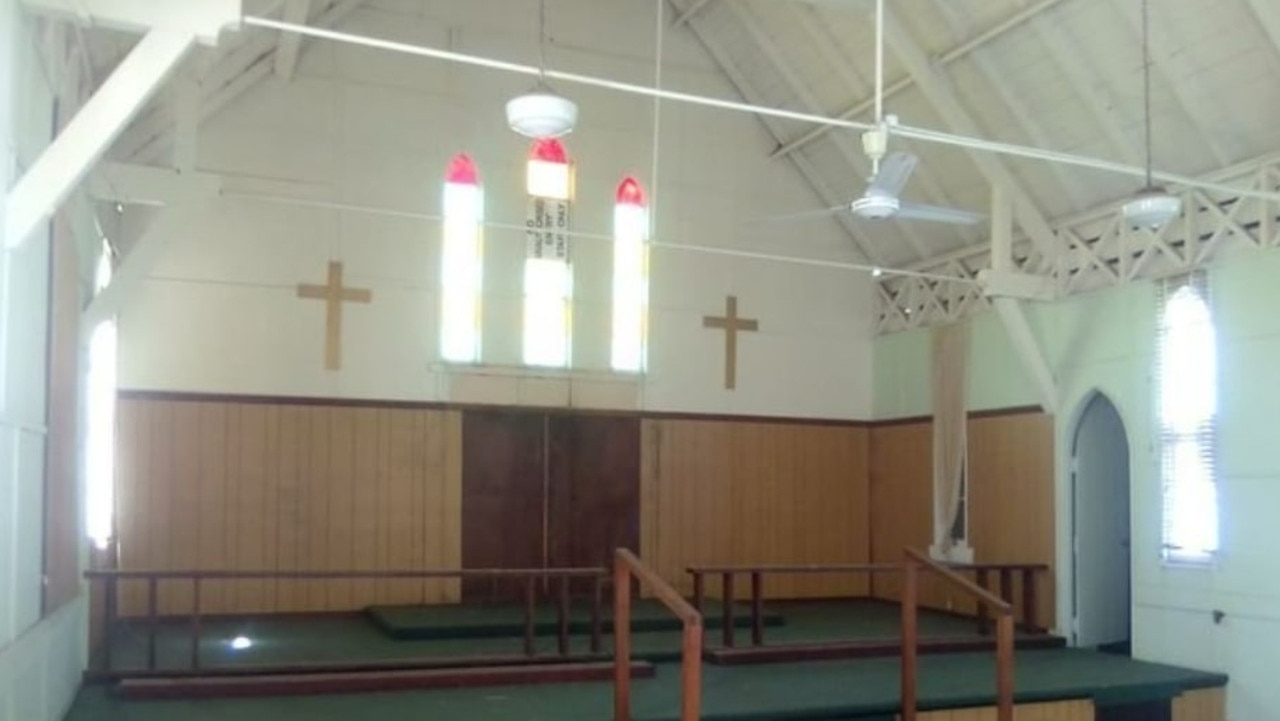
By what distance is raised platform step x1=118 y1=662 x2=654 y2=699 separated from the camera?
25.6 ft

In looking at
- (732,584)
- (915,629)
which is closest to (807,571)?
(732,584)

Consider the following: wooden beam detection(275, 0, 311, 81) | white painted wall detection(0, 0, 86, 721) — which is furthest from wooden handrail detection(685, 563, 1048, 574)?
wooden beam detection(275, 0, 311, 81)

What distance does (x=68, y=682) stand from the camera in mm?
7469

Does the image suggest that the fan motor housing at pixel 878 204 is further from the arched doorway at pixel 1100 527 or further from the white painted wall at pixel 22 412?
the arched doorway at pixel 1100 527

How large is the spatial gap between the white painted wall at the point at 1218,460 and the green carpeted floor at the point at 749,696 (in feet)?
1.13

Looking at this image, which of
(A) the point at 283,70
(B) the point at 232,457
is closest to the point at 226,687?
(B) the point at 232,457

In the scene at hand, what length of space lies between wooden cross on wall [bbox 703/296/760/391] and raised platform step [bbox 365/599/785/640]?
104 inches

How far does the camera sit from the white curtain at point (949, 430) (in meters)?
12.5

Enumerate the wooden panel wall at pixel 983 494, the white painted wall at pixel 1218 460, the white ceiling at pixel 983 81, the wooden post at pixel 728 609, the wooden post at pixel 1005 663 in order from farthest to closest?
the wooden panel wall at pixel 983 494 < the wooden post at pixel 728 609 < the white painted wall at pixel 1218 460 < the white ceiling at pixel 983 81 < the wooden post at pixel 1005 663

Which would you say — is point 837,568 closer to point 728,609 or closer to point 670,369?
point 728,609

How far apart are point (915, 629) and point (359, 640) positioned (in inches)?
181

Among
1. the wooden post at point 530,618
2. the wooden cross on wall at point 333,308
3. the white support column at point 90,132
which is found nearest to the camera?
the white support column at point 90,132

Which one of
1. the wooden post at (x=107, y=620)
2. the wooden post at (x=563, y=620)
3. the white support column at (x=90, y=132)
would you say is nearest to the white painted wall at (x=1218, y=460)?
the wooden post at (x=563, y=620)

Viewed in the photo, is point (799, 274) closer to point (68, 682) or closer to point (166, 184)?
point (166, 184)
